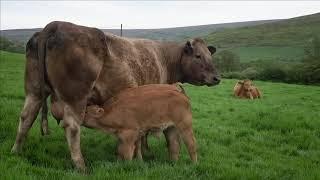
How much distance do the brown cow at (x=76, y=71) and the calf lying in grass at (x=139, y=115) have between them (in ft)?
0.99

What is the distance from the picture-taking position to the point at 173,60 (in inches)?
425

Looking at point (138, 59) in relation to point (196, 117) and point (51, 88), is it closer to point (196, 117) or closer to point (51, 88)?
point (51, 88)

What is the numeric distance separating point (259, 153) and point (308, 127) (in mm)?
3666

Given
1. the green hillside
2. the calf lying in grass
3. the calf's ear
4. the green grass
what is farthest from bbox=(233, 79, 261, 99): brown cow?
the green hillside

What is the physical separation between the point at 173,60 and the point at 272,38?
5480 inches

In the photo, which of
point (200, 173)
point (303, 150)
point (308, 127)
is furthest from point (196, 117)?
point (200, 173)

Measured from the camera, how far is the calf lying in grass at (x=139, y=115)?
808 centimetres

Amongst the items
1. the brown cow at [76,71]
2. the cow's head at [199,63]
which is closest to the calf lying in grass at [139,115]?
the brown cow at [76,71]

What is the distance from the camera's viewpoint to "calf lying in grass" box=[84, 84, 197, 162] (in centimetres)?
808

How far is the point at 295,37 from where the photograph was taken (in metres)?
142

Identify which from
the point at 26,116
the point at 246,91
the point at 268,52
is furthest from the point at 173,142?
the point at 268,52

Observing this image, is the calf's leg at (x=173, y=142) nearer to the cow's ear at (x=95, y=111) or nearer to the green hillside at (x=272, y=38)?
the cow's ear at (x=95, y=111)

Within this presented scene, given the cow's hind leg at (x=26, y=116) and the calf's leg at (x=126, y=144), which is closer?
the calf's leg at (x=126, y=144)

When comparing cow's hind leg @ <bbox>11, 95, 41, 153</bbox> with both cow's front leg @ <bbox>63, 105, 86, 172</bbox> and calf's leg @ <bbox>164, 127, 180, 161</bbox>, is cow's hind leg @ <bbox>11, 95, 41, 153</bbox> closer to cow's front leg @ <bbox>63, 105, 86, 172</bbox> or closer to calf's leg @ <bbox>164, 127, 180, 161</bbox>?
cow's front leg @ <bbox>63, 105, 86, 172</bbox>
